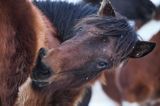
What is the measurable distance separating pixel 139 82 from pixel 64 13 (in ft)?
3.88

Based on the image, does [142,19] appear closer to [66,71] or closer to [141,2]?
[141,2]

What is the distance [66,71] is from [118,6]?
129 centimetres

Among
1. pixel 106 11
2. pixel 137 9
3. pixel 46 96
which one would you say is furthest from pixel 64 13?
pixel 137 9

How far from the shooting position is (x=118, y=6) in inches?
88.9

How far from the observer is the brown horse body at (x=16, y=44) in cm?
106

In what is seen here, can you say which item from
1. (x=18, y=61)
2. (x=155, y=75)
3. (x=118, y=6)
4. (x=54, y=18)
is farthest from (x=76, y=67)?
(x=155, y=75)

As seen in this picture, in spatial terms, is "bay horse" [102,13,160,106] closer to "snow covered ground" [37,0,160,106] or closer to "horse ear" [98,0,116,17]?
"snow covered ground" [37,0,160,106]

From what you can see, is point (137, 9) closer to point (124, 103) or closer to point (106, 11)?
point (124, 103)

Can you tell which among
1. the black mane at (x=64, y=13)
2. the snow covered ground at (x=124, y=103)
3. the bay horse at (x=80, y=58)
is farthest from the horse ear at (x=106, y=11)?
the snow covered ground at (x=124, y=103)

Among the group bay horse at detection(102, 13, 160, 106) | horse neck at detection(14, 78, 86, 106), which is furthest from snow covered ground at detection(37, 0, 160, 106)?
horse neck at detection(14, 78, 86, 106)

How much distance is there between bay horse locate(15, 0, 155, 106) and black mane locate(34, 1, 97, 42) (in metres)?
0.06

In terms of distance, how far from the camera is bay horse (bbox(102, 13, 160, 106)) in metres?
2.34

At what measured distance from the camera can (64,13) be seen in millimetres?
1269

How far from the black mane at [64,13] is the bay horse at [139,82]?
1.06 metres
